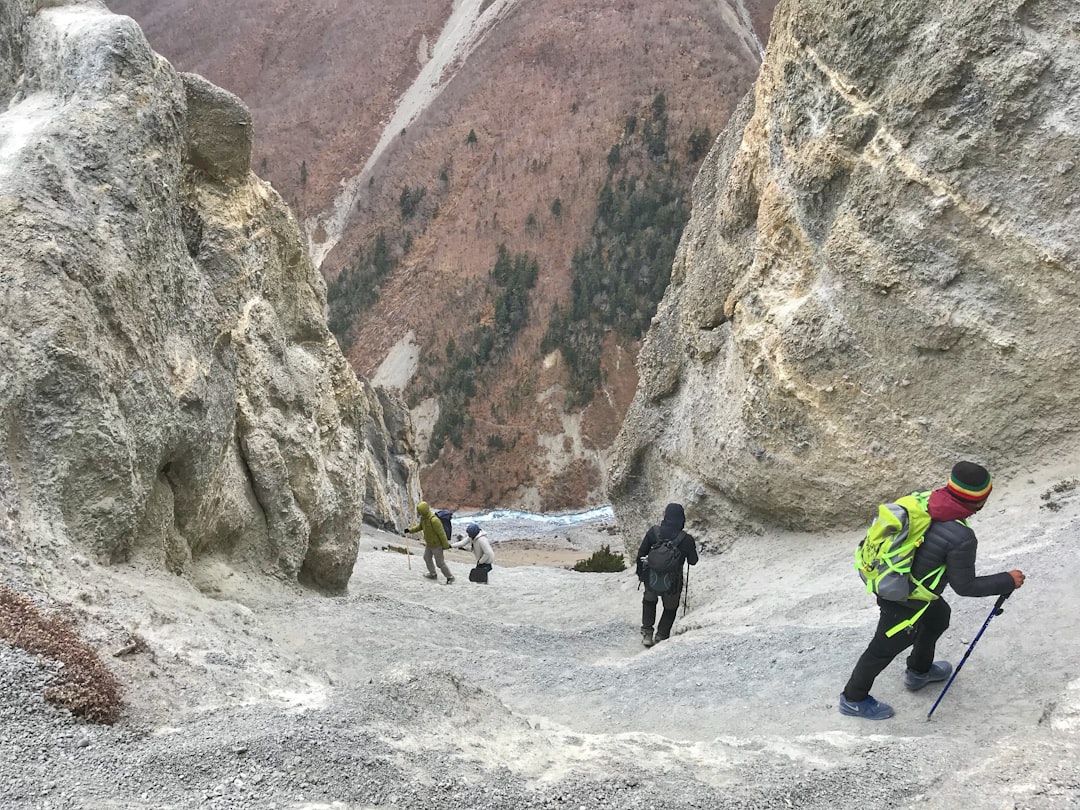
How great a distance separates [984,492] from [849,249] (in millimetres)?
6974

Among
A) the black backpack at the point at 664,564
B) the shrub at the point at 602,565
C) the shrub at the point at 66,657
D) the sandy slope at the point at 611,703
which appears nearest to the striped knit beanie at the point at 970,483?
the sandy slope at the point at 611,703

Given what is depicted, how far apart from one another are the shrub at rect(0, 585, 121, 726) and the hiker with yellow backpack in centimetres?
502

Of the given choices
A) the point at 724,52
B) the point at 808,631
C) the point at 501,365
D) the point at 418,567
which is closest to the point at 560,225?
the point at 501,365

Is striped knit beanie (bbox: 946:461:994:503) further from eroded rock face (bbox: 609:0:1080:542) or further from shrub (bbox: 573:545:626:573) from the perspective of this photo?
shrub (bbox: 573:545:626:573)

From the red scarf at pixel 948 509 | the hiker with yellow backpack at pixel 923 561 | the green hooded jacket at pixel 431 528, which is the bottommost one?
the green hooded jacket at pixel 431 528

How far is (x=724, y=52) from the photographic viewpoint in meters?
68.2

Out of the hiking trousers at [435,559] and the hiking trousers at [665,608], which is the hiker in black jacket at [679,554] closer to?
the hiking trousers at [665,608]

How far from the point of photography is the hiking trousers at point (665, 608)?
938cm

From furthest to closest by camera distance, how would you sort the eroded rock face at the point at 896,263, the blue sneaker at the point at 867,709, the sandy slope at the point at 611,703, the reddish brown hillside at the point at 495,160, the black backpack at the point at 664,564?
the reddish brown hillside at the point at 495,160
the eroded rock face at the point at 896,263
the black backpack at the point at 664,564
the blue sneaker at the point at 867,709
the sandy slope at the point at 611,703

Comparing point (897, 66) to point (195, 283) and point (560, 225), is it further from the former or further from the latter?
point (560, 225)

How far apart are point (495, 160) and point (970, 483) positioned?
66845mm

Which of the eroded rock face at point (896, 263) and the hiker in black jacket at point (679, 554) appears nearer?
the hiker in black jacket at point (679, 554)

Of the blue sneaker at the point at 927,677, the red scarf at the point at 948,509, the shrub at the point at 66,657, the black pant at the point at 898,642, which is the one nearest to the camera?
the shrub at the point at 66,657

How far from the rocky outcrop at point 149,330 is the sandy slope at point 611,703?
960 mm
